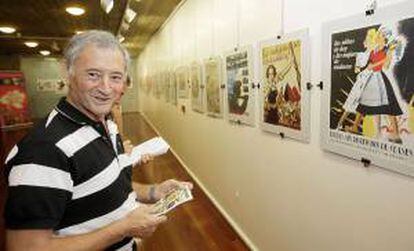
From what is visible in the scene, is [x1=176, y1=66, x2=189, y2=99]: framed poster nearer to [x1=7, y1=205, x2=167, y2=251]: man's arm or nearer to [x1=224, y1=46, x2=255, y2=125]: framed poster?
[x1=224, y1=46, x2=255, y2=125]: framed poster

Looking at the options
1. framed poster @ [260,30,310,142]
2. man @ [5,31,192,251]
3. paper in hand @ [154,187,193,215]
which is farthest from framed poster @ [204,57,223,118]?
man @ [5,31,192,251]

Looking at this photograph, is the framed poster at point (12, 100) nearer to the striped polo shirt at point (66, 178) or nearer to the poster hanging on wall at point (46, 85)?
the poster hanging on wall at point (46, 85)

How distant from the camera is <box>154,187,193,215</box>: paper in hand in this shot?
3.79 feet

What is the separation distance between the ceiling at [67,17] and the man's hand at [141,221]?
4.25m

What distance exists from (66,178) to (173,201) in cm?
43

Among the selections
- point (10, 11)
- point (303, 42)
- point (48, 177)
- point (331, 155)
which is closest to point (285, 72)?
point (303, 42)

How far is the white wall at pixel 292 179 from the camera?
144 cm

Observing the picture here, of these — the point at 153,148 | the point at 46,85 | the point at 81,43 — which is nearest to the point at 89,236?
the point at 81,43

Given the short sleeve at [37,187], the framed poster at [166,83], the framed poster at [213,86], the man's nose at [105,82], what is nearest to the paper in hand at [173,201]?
the short sleeve at [37,187]

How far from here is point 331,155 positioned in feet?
5.65

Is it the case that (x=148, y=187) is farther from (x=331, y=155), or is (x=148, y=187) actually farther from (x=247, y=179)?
(x=247, y=179)

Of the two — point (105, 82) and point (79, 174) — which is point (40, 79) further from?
point (79, 174)

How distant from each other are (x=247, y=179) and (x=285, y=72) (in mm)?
1165

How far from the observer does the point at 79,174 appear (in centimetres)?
99
